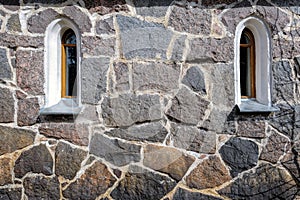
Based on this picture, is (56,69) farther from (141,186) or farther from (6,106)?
(141,186)

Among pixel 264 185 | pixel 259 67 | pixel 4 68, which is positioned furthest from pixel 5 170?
pixel 259 67

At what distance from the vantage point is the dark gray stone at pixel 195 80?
12.0 ft

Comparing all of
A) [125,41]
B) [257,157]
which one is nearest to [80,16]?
[125,41]

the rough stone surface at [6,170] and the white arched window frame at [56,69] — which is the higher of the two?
the white arched window frame at [56,69]

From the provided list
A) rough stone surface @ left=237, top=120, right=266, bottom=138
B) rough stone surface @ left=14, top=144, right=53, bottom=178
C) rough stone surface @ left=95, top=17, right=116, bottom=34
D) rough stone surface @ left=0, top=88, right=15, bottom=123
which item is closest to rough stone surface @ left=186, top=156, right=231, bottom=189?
rough stone surface @ left=237, top=120, right=266, bottom=138

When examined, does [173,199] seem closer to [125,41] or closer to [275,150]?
[275,150]

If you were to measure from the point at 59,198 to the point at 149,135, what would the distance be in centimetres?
137

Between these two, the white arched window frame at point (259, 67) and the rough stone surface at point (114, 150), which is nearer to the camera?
the rough stone surface at point (114, 150)

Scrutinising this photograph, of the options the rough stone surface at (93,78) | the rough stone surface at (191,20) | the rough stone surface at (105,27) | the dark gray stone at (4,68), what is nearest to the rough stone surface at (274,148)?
the rough stone surface at (191,20)

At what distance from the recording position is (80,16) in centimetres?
366

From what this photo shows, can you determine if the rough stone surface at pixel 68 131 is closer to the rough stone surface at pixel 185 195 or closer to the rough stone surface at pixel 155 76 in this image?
the rough stone surface at pixel 155 76

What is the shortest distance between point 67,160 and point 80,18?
1789 millimetres

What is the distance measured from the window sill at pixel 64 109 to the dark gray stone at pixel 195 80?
4.62 ft

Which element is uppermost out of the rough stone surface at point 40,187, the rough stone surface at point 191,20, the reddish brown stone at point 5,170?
the rough stone surface at point 191,20
